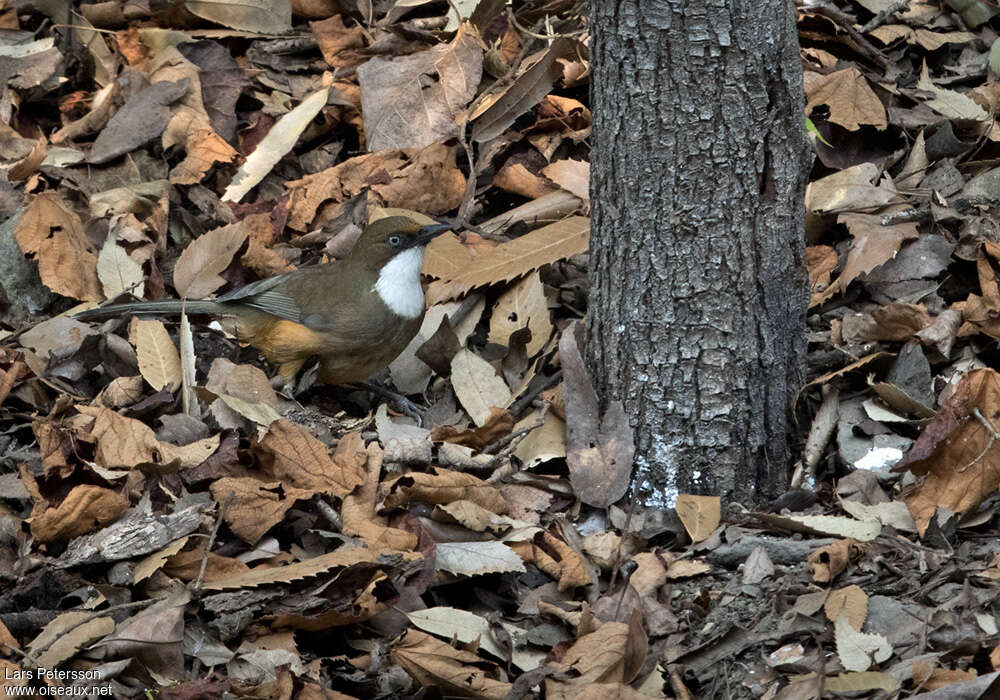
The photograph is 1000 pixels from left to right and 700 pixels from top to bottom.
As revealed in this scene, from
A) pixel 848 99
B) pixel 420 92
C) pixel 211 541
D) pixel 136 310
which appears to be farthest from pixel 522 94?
pixel 211 541

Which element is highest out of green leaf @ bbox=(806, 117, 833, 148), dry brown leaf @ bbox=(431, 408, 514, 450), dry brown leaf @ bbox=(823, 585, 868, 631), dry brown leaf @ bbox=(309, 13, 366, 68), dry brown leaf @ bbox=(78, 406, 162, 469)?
dry brown leaf @ bbox=(309, 13, 366, 68)

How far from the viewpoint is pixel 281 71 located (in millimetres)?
6988

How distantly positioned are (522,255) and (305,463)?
1681mm

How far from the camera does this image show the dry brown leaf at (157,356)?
523 cm

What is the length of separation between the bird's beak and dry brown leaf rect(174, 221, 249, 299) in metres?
0.93

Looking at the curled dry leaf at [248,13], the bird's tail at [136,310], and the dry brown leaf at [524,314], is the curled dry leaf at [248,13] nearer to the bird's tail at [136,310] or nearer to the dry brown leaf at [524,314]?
the bird's tail at [136,310]

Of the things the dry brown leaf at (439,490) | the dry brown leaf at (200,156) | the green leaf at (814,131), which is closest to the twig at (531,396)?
the dry brown leaf at (439,490)

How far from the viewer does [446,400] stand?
556 cm

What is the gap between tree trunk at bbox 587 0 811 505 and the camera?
13.2ft

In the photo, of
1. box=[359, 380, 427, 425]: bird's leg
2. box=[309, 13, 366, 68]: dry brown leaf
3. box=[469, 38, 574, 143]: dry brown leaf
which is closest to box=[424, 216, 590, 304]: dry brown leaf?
box=[359, 380, 427, 425]: bird's leg

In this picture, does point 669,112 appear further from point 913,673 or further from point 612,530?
point 913,673

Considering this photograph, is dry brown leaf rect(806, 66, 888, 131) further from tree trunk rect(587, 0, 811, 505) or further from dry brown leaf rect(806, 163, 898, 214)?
tree trunk rect(587, 0, 811, 505)

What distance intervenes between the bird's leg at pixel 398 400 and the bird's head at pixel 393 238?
2.04 feet

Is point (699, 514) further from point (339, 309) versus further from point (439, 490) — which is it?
point (339, 309)
